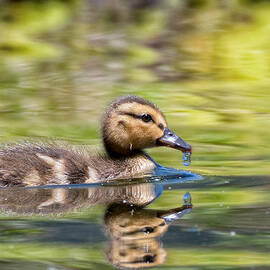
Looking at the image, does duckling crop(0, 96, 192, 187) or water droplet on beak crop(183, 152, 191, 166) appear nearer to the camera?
duckling crop(0, 96, 192, 187)

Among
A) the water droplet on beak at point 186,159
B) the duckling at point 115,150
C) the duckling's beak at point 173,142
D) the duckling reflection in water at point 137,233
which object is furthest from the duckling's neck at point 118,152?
the duckling reflection in water at point 137,233

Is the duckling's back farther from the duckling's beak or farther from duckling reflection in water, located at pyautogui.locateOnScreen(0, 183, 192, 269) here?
the duckling's beak

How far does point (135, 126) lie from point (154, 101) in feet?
10.9

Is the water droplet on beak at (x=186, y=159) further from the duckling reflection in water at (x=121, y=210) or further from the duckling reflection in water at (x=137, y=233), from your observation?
the duckling reflection in water at (x=137, y=233)

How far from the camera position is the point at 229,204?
6406 millimetres

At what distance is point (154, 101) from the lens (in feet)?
36.1

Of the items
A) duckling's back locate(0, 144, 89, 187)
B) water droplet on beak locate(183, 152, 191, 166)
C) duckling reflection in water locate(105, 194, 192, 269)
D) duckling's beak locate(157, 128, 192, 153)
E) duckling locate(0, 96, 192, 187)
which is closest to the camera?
duckling reflection in water locate(105, 194, 192, 269)

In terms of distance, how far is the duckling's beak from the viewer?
7.61m

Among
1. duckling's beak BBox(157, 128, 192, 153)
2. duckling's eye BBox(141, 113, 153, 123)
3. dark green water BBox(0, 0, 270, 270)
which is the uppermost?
duckling's eye BBox(141, 113, 153, 123)

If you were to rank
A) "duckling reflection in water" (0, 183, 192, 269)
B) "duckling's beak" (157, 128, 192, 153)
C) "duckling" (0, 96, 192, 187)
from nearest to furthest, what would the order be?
"duckling reflection in water" (0, 183, 192, 269), "duckling" (0, 96, 192, 187), "duckling's beak" (157, 128, 192, 153)

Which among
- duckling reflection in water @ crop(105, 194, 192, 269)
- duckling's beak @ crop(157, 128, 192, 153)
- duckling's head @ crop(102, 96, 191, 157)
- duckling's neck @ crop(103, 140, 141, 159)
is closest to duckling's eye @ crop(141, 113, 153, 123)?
duckling's head @ crop(102, 96, 191, 157)

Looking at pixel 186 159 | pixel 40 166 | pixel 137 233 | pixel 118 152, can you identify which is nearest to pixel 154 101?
pixel 186 159

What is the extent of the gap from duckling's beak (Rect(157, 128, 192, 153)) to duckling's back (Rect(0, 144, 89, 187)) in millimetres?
649

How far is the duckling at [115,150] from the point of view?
7.34 meters
